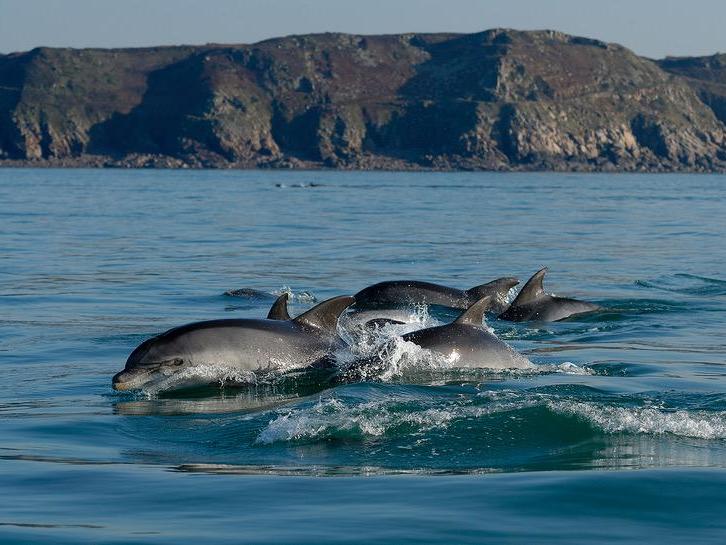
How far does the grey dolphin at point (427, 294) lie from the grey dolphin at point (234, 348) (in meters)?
6.47

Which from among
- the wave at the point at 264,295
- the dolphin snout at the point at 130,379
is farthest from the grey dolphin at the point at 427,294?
the dolphin snout at the point at 130,379

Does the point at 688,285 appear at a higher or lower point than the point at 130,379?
lower

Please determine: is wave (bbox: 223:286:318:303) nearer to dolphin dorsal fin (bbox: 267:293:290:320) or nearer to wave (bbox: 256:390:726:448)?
dolphin dorsal fin (bbox: 267:293:290:320)

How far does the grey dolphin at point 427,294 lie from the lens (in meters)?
20.7

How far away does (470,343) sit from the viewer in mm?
14141

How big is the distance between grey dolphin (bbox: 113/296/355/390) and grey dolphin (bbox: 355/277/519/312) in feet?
21.2

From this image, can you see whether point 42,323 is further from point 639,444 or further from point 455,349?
point 639,444

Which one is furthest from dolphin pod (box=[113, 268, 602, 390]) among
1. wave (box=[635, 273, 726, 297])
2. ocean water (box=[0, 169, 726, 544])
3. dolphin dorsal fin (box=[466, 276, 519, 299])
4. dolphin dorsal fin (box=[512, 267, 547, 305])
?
wave (box=[635, 273, 726, 297])

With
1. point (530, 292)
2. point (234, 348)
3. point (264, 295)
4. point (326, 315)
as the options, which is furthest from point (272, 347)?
point (264, 295)

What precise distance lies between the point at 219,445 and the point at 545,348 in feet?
24.5

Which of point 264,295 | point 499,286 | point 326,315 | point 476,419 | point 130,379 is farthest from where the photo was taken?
point 264,295

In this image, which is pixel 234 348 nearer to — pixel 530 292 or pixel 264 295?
pixel 530 292

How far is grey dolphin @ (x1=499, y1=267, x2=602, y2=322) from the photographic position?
20.2 m

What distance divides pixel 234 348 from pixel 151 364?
2.84 ft
